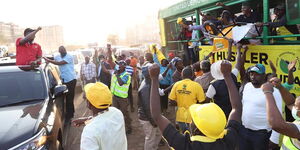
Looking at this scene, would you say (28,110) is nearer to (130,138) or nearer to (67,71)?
(130,138)

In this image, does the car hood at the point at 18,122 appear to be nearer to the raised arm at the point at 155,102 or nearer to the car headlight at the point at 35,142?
the car headlight at the point at 35,142

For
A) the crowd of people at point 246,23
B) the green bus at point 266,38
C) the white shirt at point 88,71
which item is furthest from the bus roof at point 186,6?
the white shirt at point 88,71

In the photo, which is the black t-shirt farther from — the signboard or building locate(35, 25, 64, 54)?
building locate(35, 25, 64, 54)

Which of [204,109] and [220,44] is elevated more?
[220,44]

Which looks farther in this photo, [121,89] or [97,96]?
[121,89]

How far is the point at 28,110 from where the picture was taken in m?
3.70

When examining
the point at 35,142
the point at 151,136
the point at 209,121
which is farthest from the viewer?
the point at 151,136

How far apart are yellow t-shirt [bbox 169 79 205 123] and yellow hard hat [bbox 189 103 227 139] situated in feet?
6.76

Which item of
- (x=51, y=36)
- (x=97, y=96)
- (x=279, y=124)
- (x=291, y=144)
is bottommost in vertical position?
(x=291, y=144)

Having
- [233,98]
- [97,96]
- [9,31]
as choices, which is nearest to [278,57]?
[233,98]

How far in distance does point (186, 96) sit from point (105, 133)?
→ 6.30ft

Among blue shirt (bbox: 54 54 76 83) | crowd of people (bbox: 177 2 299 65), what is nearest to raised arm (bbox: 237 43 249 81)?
crowd of people (bbox: 177 2 299 65)

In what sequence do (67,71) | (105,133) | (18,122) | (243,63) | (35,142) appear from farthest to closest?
1. (67,71)
2. (243,63)
3. (18,122)
4. (35,142)
5. (105,133)

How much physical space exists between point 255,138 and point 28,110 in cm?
294
